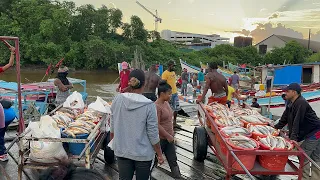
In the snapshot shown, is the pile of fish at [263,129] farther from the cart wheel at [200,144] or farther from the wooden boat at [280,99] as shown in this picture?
the wooden boat at [280,99]

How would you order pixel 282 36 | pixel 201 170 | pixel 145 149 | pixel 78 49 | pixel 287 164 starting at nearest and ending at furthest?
pixel 145 149 < pixel 287 164 < pixel 201 170 < pixel 78 49 < pixel 282 36

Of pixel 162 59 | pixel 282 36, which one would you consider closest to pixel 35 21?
pixel 162 59

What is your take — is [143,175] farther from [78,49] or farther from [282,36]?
[282,36]

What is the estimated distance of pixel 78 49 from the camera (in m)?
44.6

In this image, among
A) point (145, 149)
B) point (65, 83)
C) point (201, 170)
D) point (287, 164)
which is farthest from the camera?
point (65, 83)

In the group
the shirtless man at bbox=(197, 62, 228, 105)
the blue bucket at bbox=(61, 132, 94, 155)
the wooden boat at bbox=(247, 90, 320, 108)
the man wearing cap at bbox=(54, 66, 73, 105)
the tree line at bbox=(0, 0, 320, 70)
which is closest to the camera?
the blue bucket at bbox=(61, 132, 94, 155)

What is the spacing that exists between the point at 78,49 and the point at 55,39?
4056 millimetres

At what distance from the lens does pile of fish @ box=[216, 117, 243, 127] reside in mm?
5354

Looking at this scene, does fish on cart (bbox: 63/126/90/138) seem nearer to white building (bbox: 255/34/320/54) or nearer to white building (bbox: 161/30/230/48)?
white building (bbox: 255/34/320/54)

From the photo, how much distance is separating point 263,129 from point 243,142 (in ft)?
2.43

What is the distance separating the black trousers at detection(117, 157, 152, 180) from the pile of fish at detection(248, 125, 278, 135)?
225 centimetres

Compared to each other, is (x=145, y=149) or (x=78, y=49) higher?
(x=78, y=49)

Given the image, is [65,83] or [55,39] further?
[55,39]

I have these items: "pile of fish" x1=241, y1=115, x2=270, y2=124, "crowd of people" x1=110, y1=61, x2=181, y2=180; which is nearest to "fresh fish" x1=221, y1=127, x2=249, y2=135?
"pile of fish" x1=241, y1=115, x2=270, y2=124
